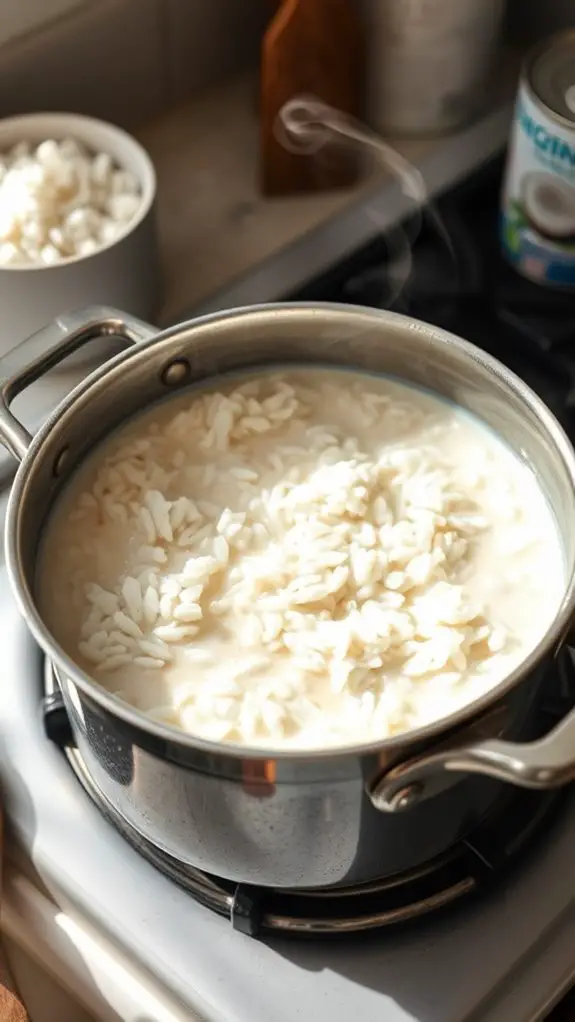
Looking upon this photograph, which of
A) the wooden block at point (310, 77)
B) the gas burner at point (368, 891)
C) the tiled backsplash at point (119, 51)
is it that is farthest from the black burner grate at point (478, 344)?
the tiled backsplash at point (119, 51)

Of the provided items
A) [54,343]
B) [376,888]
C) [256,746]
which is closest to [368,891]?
[376,888]

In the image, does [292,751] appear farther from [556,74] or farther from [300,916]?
[556,74]

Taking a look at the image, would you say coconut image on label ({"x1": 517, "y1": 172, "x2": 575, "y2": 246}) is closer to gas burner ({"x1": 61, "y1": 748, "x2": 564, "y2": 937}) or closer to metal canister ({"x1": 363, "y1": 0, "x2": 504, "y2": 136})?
metal canister ({"x1": 363, "y1": 0, "x2": 504, "y2": 136})

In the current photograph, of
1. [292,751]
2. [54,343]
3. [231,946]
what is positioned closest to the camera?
[292,751]

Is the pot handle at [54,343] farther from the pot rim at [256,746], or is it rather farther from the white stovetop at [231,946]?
the white stovetop at [231,946]

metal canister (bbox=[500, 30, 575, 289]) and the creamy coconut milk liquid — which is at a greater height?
metal canister (bbox=[500, 30, 575, 289])

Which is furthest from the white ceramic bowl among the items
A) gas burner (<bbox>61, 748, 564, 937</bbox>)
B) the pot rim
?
gas burner (<bbox>61, 748, 564, 937</bbox>)
